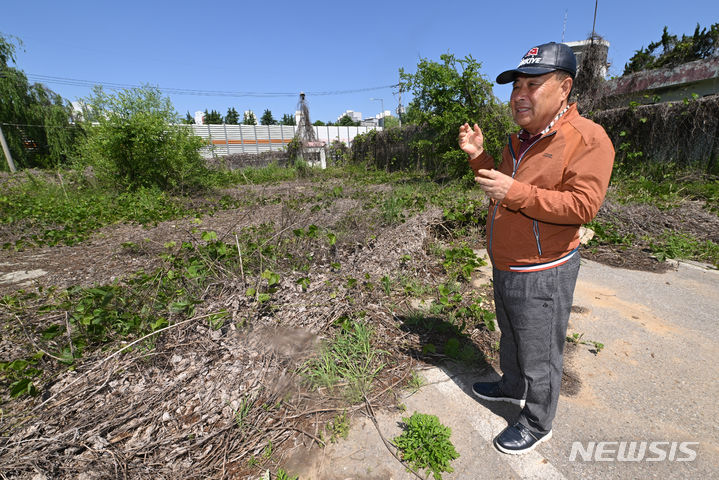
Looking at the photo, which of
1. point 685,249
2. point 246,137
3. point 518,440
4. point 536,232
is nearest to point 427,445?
point 518,440

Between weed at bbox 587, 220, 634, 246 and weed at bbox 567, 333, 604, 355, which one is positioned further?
weed at bbox 587, 220, 634, 246

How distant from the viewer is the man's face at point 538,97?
1396 millimetres

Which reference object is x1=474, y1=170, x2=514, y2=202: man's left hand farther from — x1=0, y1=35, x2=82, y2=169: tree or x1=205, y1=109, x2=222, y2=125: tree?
x1=205, y1=109, x2=222, y2=125: tree

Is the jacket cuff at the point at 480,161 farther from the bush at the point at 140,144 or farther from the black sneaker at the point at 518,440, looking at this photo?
the bush at the point at 140,144

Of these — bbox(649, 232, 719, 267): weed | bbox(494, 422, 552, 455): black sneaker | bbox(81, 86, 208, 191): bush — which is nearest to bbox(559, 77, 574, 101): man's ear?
bbox(494, 422, 552, 455): black sneaker

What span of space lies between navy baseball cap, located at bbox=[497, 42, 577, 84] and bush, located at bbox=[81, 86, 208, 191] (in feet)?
34.5

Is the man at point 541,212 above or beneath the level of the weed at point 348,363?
above

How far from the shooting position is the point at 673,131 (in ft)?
25.4

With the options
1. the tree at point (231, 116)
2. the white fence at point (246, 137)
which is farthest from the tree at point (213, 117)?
the white fence at point (246, 137)

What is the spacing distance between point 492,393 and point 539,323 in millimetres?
815

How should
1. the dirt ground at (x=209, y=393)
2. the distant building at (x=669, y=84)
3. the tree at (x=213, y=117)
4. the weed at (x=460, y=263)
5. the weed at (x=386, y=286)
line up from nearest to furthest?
the dirt ground at (x=209, y=393) < the weed at (x=386, y=286) < the weed at (x=460, y=263) < the distant building at (x=669, y=84) < the tree at (x=213, y=117)

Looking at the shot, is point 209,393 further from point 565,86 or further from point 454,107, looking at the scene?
point 454,107

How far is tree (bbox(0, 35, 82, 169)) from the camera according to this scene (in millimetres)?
15578

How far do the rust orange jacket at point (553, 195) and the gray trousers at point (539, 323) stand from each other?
2.7 inches
